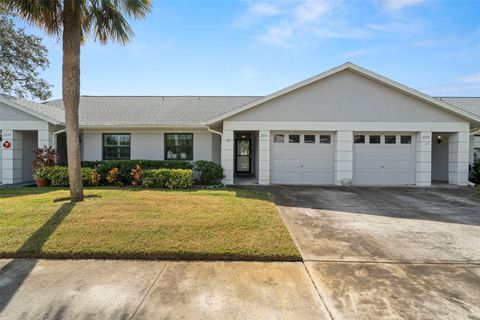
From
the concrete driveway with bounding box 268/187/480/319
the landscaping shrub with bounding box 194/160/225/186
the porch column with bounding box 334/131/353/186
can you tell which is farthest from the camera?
the porch column with bounding box 334/131/353/186

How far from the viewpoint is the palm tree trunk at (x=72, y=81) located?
25.4ft

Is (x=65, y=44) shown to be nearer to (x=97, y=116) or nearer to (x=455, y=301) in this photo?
(x=97, y=116)

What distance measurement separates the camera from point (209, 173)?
39.1ft

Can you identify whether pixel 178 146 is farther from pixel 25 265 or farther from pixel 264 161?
pixel 25 265

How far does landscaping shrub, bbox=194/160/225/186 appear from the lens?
11945 mm

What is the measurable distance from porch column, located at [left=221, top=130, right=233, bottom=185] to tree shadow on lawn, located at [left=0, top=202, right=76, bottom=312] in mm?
7122

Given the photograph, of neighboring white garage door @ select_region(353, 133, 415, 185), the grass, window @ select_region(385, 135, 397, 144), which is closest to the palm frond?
the grass

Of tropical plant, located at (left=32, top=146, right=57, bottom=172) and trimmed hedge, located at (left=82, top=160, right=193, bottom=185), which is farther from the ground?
tropical plant, located at (left=32, top=146, right=57, bottom=172)

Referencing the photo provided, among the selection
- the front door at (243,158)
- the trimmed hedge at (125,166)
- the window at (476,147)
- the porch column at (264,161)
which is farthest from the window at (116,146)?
the window at (476,147)

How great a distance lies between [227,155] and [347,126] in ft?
18.7

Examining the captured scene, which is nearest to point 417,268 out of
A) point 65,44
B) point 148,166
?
point 65,44

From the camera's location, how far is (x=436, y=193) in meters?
10.8

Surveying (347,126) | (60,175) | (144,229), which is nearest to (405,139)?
(347,126)

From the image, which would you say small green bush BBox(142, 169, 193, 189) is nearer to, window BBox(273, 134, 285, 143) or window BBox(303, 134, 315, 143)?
window BBox(273, 134, 285, 143)
